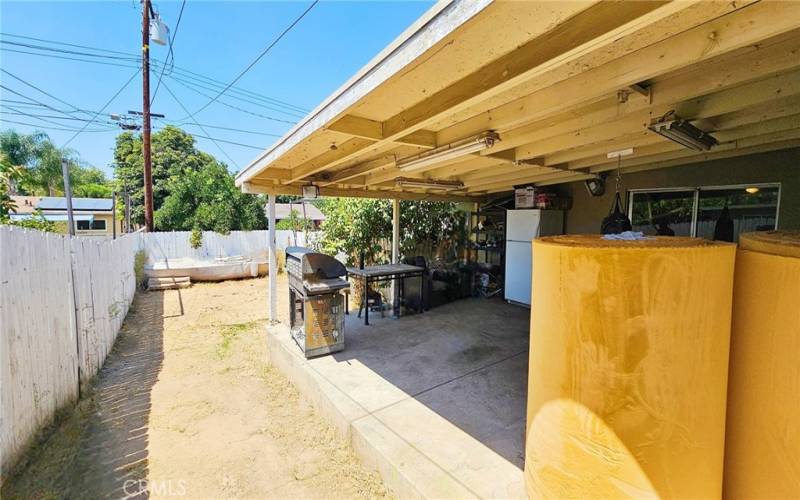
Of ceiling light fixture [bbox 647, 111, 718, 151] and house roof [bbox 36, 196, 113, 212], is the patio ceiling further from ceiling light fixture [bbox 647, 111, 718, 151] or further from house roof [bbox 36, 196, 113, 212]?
house roof [bbox 36, 196, 113, 212]

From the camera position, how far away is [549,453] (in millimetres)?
1655

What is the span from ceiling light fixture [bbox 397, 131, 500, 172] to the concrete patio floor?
7.50ft

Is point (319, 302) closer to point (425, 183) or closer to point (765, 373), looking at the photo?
point (425, 183)

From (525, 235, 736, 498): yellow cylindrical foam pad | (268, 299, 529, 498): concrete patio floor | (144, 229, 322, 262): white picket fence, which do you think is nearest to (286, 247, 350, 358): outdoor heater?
(268, 299, 529, 498): concrete patio floor

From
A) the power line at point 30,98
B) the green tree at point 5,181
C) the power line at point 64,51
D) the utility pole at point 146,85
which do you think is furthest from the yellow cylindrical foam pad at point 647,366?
the power line at point 30,98

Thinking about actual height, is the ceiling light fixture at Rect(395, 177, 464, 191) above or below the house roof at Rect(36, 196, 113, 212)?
below

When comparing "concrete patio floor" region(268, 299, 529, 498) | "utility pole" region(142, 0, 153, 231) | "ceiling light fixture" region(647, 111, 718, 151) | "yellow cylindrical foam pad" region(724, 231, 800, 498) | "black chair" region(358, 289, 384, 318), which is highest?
"utility pole" region(142, 0, 153, 231)

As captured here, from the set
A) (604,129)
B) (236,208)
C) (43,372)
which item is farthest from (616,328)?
(236,208)

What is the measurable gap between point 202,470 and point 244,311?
538 centimetres

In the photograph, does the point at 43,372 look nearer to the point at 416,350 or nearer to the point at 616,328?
the point at 416,350

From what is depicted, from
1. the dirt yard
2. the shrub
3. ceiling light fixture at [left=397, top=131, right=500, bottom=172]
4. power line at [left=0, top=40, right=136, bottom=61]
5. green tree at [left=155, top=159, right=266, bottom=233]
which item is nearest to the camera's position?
the dirt yard

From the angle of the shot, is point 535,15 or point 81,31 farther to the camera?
point 81,31

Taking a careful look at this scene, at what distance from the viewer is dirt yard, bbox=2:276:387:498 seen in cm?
248

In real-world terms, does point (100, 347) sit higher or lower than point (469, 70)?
lower
